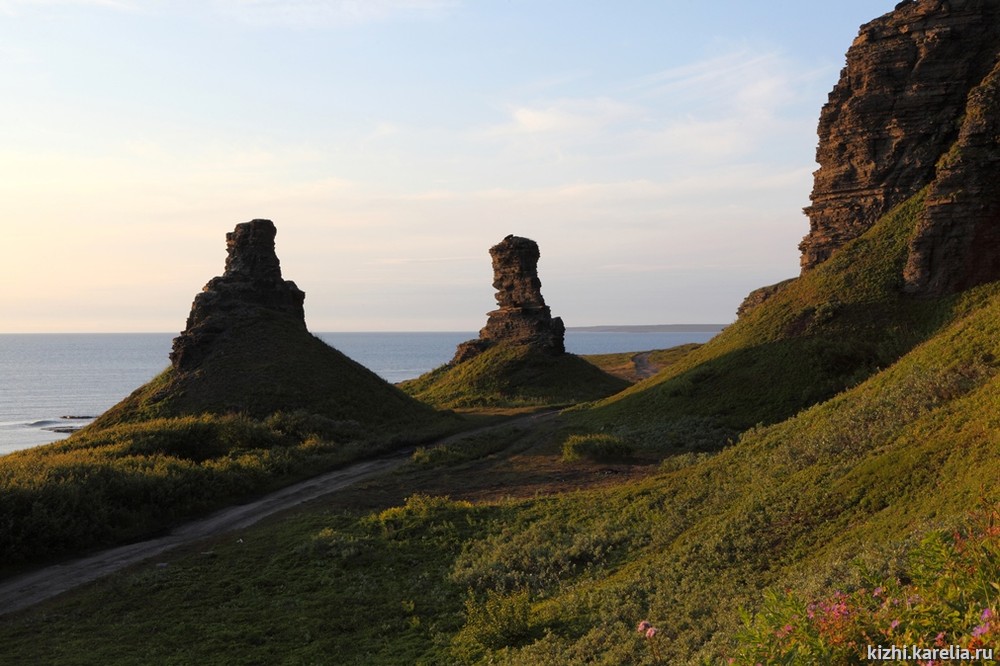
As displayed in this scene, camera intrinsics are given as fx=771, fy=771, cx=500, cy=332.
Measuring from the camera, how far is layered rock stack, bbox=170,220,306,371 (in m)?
62.3

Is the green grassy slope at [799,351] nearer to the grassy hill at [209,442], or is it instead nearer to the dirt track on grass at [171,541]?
the dirt track on grass at [171,541]

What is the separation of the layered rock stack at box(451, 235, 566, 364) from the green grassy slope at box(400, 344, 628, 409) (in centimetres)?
207

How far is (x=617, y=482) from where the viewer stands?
29.3m

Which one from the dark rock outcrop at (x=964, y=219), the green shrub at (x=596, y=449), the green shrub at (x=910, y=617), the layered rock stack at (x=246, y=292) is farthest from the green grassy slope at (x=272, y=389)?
the green shrub at (x=910, y=617)

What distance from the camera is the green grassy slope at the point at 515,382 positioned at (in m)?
73.6

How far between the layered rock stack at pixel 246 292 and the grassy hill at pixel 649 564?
35614mm

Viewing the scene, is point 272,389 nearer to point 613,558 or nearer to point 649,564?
point 613,558

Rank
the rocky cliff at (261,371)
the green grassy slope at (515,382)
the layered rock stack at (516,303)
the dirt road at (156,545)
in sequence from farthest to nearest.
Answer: the layered rock stack at (516,303) → the green grassy slope at (515,382) → the rocky cliff at (261,371) → the dirt road at (156,545)

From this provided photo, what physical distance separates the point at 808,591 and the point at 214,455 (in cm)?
3587

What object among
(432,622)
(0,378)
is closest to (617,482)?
(432,622)

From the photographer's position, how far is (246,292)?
66.2 meters

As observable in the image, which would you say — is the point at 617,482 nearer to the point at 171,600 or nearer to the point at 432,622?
the point at 432,622

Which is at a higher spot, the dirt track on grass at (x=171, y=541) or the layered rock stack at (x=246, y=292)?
the layered rock stack at (x=246, y=292)

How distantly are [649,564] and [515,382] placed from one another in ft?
203
